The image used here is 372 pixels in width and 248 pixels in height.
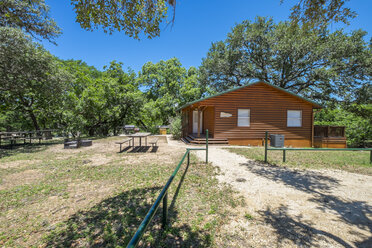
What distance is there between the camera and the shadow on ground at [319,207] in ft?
7.78

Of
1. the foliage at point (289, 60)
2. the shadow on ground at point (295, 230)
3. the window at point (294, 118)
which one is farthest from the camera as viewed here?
the foliage at point (289, 60)

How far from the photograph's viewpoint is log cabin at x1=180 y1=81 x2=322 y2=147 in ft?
37.4

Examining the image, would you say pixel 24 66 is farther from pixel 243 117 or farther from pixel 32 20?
pixel 243 117

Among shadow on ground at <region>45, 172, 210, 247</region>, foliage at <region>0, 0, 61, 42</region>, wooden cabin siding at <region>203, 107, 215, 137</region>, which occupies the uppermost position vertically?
foliage at <region>0, 0, 61, 42</region>

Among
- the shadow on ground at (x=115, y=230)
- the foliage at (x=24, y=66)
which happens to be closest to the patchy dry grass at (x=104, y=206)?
the shadow on ground at (x=115, y=230)

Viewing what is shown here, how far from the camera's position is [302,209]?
3.08m

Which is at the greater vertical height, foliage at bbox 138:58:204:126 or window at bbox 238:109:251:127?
foliage at bbox 138:58:204:126

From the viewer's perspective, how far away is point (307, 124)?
1209cm

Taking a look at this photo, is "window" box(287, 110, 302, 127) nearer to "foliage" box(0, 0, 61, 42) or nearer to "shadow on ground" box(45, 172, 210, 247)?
"shadow on ground" box(45, 172, 210, 247)

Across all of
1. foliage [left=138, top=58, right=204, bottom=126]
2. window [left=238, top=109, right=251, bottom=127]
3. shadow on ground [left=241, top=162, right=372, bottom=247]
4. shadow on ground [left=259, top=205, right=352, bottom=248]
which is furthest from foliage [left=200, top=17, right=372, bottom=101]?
shadow on ground [left=259, top=205, right=352, bottom=248]

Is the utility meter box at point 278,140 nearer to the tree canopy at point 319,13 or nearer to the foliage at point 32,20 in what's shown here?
the tree canopy at point 319,13

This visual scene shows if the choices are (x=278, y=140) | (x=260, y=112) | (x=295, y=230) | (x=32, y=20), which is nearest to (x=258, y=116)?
(x=260, y=112)

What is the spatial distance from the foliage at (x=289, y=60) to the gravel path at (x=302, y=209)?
46.7 feet

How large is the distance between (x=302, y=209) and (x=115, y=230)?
3.37 metres
